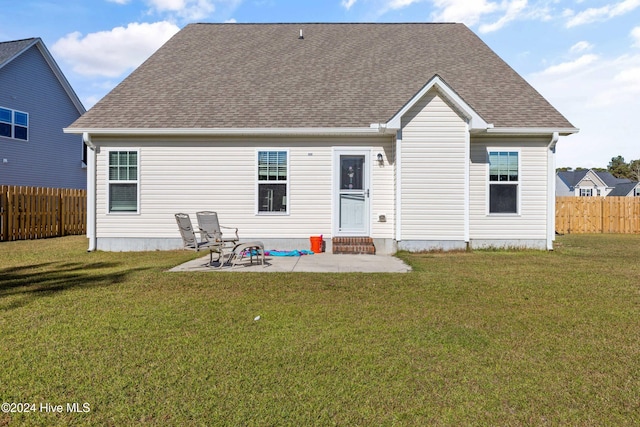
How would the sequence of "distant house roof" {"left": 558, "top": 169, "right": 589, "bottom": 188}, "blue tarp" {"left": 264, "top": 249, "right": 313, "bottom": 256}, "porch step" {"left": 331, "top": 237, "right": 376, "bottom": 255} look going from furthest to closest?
"distant house roof" {"left": 558, "top": 169, "right": 589, "bottom": 188} < "porch step" {"left": 331, "top": 237, "right": 376, "bottom": 255} < "blue tarp" {"left": 264, "top": 249, "right": 313, "bottom": 256}

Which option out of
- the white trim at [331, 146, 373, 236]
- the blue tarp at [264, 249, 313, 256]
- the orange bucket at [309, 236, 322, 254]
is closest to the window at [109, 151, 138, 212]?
the blue tarp at [264, 249, 313, 256]

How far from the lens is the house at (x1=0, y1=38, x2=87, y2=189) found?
1970 cm

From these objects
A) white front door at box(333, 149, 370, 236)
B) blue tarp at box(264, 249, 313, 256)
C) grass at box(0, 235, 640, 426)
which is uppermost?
white front door at box(333, 149, 370, 236)

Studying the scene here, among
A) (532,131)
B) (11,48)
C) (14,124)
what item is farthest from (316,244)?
(11,48)

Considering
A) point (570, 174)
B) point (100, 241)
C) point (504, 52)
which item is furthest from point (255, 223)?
point (570, 174)

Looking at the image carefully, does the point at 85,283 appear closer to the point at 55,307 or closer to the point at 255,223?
the point at 55,307

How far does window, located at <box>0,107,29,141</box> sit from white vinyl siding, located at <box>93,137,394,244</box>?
41.2 feet

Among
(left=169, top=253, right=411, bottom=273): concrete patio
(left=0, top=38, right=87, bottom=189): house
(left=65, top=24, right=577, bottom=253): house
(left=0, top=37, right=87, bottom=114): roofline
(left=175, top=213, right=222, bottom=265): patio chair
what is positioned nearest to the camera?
(left=169, top=253, right=411, bottom=273): concrete patio

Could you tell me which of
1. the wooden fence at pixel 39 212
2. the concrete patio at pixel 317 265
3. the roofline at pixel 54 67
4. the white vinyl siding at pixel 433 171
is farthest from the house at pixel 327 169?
the roofline at pixel 54 67

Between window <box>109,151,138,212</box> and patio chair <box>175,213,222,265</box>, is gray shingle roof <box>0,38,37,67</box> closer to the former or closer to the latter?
window <box>109,151,138,212</box>

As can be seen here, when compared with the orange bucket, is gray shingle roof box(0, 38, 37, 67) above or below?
above

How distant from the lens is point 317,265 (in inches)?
345

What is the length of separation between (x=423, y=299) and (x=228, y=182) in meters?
7.35

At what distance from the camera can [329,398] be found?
2.89 metres
